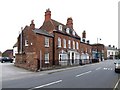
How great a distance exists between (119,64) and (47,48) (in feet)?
47.8

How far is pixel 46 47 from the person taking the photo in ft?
136

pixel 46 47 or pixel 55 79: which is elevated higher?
pixel 46 47

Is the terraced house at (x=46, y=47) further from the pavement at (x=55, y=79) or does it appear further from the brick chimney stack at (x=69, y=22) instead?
the pavement at (x=55, y=79)

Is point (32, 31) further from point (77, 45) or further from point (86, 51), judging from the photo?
point (86, 51)

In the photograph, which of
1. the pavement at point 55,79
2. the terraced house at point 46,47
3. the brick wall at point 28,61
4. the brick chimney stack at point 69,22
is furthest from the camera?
the brick chimney stack at point 69,22

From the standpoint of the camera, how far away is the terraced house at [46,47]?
35.6 metres

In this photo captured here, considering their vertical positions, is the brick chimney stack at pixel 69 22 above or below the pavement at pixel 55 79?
above

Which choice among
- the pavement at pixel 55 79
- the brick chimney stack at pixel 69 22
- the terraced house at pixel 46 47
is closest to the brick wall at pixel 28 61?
the terraced house at pixel 46 47

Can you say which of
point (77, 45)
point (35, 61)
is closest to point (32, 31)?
point (35, 61)

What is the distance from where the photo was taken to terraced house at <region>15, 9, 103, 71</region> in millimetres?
35581

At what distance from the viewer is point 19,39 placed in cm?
4478

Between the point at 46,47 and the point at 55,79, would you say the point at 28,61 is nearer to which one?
the point at 46,47

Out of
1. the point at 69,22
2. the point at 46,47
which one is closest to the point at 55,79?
the point at 46,47

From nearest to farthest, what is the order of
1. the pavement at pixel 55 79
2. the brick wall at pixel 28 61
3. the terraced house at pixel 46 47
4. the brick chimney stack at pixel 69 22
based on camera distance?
the pavement at pixel 55 79
the brick wall at pixel 28 61
the terraced house at pixel 46 47
the brick chimney stack at pixel 69 22
